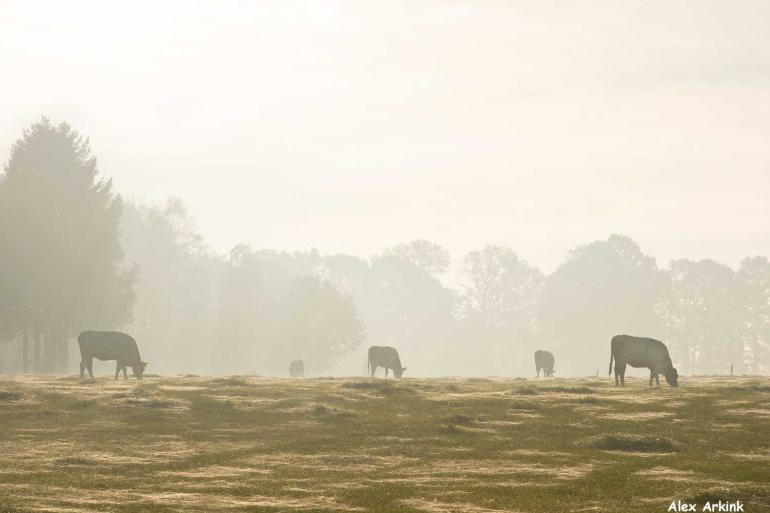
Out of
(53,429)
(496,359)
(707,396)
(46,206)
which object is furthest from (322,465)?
(496,359)

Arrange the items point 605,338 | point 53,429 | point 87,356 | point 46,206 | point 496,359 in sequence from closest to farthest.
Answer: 1. point 53,429
2. point 87,356
3. point 46,206
4. point 605,338
5. point 496,359

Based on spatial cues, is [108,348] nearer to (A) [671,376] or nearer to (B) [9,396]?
(B) [9,396]

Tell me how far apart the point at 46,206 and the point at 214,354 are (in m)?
42.0

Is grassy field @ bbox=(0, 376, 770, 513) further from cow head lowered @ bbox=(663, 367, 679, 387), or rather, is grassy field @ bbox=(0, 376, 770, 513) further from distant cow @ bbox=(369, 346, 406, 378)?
distant cow @ bbox=(369, 346, 406, 378)

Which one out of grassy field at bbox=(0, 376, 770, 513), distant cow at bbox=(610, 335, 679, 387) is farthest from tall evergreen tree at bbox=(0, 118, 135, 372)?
distant cow at bbox=(610, 335, 679, 387)

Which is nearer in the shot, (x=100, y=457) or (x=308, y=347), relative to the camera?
(x=100, y=457)

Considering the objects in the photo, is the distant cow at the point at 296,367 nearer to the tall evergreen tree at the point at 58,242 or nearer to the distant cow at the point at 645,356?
the tall evergreen tree at the point at 58,242

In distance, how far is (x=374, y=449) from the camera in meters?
28.8

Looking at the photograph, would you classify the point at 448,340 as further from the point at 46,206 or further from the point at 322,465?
the point at 322,465

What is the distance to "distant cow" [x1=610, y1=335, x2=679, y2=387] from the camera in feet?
172

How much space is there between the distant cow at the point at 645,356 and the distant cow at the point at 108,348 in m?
26.5

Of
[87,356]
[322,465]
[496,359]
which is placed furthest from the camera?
[496,359]

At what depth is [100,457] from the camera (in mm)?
27000

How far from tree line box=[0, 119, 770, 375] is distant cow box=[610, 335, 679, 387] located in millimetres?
44818
